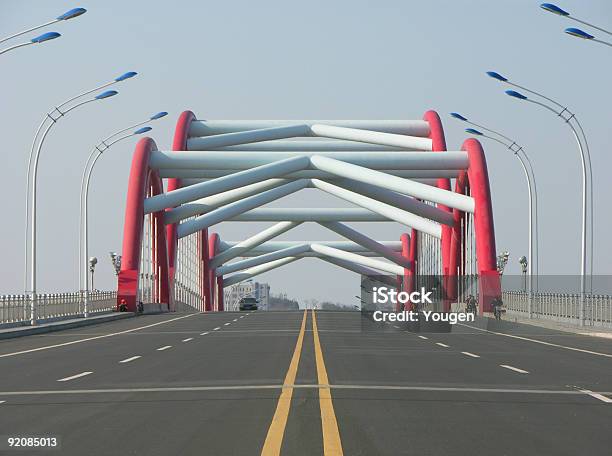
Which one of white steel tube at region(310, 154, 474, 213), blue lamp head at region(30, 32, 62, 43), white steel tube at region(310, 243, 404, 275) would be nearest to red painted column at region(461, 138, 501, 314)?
white steel tube at region(310, 154, 474, 213)

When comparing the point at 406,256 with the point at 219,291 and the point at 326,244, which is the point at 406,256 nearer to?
the point at 326,244

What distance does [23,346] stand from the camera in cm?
3067

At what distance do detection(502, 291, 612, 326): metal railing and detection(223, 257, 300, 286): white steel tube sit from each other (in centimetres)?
6432

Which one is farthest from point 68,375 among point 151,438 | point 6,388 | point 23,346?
point 23,346

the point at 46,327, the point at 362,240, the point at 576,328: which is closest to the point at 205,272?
the point at 362,240

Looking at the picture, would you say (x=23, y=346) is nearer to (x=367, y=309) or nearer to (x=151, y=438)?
(x=151, y=438)

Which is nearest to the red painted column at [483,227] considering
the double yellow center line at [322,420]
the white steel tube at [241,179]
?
the white steel tube at [241,179]

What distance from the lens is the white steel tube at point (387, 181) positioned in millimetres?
69125

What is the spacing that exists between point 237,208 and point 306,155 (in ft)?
38.8

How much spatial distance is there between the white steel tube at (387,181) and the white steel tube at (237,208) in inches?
356

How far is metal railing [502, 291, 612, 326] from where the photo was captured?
153ft

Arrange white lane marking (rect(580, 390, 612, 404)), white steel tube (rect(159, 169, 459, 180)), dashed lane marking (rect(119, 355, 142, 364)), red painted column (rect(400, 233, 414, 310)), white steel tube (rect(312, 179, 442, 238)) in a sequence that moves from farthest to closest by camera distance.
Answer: red painted column (rect(400, 233, 414, 310)), white steel tube (rect(312, 179, 442, 238)), white steel tube (rect(159, 169, 459, 180)), dashed lane marking (rect(119, 355, 142, 364)), white lane marking (rect(580, 390, 612, 404))

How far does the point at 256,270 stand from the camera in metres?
133

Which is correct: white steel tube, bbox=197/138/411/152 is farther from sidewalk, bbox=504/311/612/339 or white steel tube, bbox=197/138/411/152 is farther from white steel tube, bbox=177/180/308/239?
sidewalk, bbox=504/311/612/339
